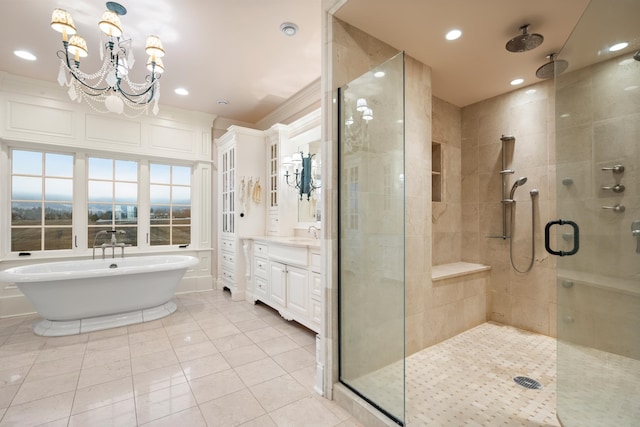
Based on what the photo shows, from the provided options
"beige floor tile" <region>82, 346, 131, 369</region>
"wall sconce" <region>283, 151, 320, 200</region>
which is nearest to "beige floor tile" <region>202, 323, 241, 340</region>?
"beige floor tile" <region>82, 346, 131, 369</region>

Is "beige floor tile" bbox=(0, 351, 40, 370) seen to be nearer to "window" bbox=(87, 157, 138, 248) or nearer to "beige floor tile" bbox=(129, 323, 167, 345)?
"beige floor tile" bbox=(129, 323, 167, 345)

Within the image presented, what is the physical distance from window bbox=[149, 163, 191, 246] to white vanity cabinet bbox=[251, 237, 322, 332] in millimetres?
1661

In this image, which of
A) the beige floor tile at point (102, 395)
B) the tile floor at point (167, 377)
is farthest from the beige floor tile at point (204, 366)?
the beige floor tile at point (102, 395)

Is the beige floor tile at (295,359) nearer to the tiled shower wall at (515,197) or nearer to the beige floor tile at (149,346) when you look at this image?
the beige floor tile at (149,346)

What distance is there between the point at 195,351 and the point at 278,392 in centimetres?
103

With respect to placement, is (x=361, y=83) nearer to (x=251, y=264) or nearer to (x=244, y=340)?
(x=244, y=340)

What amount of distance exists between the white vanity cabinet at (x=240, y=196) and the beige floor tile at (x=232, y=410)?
2314mm

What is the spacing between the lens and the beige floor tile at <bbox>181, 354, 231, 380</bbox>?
2.15m

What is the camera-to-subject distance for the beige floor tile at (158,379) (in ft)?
6.43

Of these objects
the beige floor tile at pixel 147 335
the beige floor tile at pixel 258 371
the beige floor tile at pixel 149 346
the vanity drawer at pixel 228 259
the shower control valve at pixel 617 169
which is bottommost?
the beige floor tile at pixel 147 335

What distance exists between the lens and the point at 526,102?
9.69ft

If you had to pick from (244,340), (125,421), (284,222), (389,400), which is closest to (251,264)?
(284,222)

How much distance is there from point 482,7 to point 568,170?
3.88 ft

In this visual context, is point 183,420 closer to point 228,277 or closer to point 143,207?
point 228,277
